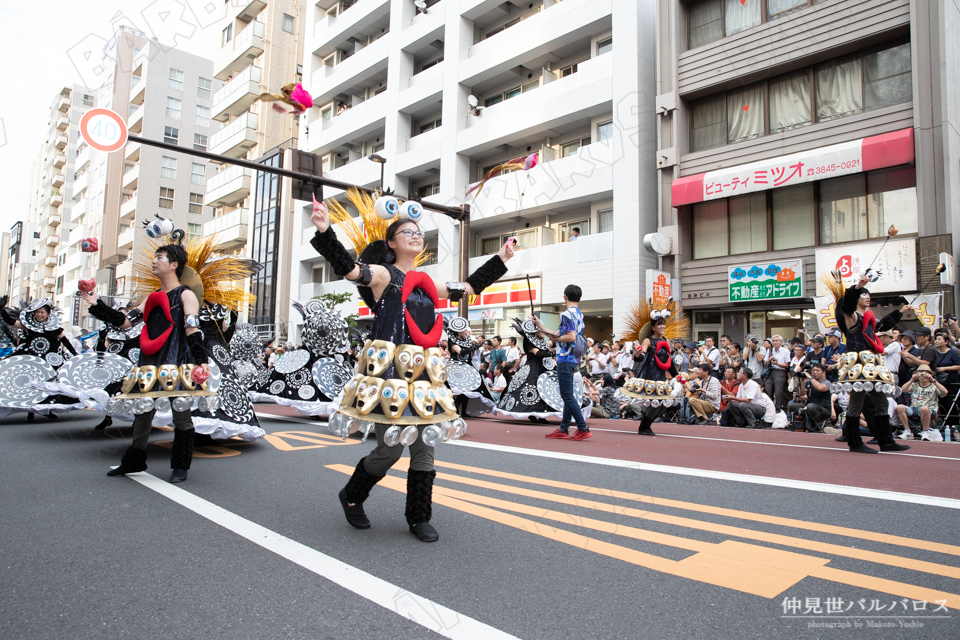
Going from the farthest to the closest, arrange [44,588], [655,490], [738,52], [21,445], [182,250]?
[738,52]
[21,445]
[182,250]
[655,490]
[44,588]

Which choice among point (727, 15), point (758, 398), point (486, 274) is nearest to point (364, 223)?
point (486, 274)

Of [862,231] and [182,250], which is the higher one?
[862,231]

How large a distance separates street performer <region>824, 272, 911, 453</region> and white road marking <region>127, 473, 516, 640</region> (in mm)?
5650

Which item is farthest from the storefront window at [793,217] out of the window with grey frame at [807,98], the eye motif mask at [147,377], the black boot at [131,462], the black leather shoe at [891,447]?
the black boot at [131,462]

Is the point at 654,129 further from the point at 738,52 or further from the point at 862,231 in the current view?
the point at 862,231

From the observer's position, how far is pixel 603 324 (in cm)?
2097

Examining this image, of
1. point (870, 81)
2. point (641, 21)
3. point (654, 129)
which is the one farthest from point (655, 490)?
point (641, 21)

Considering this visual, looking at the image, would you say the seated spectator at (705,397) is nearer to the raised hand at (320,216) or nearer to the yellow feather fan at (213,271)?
the yellow feather fan at (213,271)

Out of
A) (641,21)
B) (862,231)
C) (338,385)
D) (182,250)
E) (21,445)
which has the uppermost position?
(641,21)

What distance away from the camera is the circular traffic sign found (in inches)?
258

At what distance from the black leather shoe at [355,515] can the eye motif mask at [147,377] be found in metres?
2.22

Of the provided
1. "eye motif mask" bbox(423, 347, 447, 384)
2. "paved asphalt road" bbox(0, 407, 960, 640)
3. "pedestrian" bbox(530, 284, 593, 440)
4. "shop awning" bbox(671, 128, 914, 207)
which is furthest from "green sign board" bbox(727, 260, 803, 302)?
"eye motif mask" bbox(423, 347, 447, 384)

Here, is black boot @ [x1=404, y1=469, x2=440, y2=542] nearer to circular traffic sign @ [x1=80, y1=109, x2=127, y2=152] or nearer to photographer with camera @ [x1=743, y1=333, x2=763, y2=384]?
circular traffic sign @ [x1=80, y1=109, x2=127, y2=152]

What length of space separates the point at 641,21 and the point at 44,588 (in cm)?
2012
